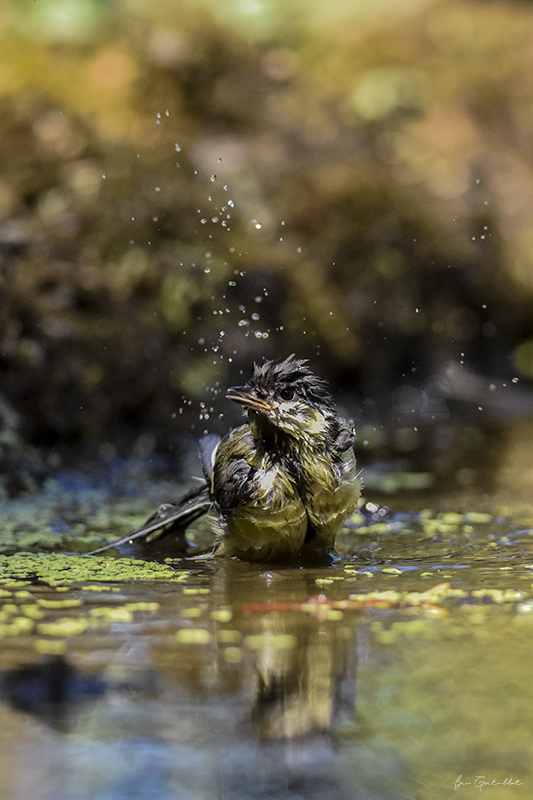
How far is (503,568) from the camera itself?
14.0 feet

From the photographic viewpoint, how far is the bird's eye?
4.80 metres

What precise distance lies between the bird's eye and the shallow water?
854 millimetres

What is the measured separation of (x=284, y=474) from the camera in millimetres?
4621

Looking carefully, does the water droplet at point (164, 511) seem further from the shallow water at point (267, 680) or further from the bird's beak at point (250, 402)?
the bird's beak at point (250, 402)

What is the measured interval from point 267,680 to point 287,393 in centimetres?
223

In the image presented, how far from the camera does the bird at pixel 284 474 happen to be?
4.58m

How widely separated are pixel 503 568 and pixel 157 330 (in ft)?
17.9

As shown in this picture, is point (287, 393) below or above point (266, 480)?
above

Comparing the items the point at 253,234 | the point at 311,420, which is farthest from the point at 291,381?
the point at 253,234

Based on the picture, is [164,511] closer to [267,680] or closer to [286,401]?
[286,401]

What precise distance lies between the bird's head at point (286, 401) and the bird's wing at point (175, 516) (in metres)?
0.73

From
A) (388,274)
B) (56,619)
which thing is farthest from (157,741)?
(388,274)

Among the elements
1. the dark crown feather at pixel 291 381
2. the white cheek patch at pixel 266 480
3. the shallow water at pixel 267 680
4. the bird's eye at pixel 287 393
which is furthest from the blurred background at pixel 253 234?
the shallow water at pixel 267 680

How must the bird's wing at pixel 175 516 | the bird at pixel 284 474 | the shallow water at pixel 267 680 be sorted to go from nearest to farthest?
1. the shallow water at pixel 267 680
2. the bird at pixel 284 474
3. the bird's wing at pixel 175 516
